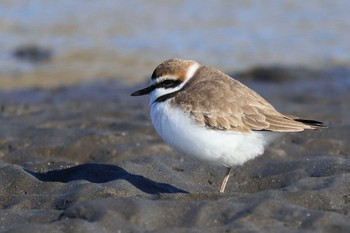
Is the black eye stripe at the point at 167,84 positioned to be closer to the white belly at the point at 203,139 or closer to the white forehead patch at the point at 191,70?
the white forehead patch at the point at 191,70

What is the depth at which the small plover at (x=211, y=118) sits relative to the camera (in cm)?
761

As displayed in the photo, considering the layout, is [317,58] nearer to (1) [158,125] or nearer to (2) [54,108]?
(2) [54,108]

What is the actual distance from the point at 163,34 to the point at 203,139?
1205cm

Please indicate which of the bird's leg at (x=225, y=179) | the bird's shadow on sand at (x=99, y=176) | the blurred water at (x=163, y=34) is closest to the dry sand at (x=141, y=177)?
the bird's shadow on sand at (x=99, y=176)

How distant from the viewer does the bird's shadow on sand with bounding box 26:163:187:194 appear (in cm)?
813

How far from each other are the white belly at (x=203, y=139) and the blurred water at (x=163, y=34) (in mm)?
9271

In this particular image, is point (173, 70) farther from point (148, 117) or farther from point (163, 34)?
point (163, 34)

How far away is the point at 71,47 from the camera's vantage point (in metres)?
19.0

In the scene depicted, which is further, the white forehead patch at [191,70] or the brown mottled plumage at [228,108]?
the white forehead patch at [191,70]

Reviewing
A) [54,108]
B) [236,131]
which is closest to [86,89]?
[54,108]

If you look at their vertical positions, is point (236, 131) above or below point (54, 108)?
above

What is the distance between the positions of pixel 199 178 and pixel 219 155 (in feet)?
3.72

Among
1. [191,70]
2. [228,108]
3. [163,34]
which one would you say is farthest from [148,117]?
[163,34]

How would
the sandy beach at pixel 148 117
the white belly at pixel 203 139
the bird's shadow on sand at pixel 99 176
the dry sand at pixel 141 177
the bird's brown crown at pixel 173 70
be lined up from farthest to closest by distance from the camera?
the bird's shadow on sand at pixel 99 176 < the bird's brown crown at pixel 173 70 < the white belly at pixel 203 139 < the sandy beach at pixel 148 117 < the dry sand at pixel 141 177
